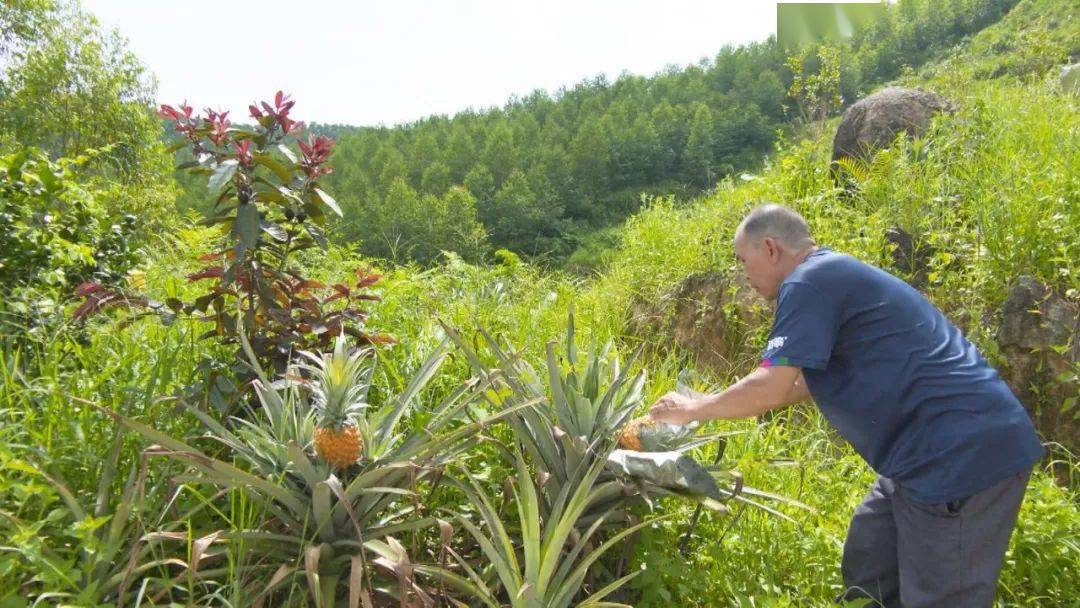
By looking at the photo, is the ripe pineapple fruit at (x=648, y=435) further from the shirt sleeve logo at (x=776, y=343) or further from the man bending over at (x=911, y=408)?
the shirt sleeve logo at (x=776, y=343)

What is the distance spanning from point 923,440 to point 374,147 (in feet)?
183

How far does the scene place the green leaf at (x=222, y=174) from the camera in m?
2.52

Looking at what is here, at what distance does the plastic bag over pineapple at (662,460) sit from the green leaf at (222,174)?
1.65 meters

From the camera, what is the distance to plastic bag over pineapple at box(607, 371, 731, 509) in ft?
8.09

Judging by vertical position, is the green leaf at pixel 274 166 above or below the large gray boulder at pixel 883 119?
above

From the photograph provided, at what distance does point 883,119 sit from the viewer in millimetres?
6598

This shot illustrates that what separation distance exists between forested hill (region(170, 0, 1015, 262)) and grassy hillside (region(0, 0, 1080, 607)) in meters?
24.0

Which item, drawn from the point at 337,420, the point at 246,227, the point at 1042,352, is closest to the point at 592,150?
the point at 1042,352

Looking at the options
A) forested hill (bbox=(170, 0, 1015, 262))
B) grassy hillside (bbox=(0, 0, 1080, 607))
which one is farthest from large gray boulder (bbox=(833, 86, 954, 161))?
forested hill (bbox=(170, 0, 1015, 262))

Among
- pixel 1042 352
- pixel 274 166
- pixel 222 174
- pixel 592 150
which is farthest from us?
pixel 592 150

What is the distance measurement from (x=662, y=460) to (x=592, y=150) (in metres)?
43.6

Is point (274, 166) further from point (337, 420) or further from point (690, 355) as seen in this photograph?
point (690, 355)

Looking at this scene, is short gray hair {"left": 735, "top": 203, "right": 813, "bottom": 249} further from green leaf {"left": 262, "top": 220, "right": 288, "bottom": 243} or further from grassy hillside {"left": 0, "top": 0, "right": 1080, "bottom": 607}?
green leaf {"left": 262, "top": 220, "right": 288, "bottom": 243}

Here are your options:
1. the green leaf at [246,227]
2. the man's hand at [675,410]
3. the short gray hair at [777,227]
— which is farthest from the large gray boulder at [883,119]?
the green leaf at [246,227]
